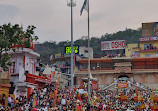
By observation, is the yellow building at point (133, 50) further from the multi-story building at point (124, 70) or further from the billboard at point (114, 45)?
the multi-story building at point (124, 70)

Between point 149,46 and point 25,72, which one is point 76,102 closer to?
point 25,72

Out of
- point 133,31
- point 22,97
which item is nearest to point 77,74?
point 22,97

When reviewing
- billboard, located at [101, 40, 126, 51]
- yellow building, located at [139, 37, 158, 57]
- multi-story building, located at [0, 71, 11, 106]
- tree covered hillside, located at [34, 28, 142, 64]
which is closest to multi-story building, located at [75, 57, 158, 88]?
billboard, located at [101, 40, 126, 51]

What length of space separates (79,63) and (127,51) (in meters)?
16.7

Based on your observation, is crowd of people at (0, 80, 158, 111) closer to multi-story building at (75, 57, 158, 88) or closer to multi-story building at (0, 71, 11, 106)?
multi-story building at (0, 71, 11, 106)

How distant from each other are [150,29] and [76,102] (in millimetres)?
37466

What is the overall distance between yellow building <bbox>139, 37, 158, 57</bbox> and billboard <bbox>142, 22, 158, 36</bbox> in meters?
1.21

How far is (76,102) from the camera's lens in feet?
92.8

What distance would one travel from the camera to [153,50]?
60.4m

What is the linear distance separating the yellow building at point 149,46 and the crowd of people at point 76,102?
85.9 feet

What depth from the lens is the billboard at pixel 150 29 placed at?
199ft

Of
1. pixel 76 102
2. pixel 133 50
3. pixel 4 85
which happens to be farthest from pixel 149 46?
pixel 4 85

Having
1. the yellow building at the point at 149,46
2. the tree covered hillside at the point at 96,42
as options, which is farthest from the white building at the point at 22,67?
the tree covered hillside at the point at 96,42

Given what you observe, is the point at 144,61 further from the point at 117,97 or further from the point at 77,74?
the point at 117,97
